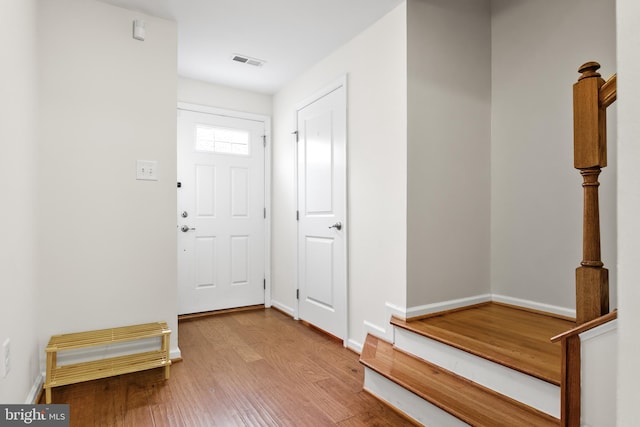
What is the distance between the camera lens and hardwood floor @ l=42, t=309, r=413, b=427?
5.85ft

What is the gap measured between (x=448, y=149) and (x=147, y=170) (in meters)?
2.04

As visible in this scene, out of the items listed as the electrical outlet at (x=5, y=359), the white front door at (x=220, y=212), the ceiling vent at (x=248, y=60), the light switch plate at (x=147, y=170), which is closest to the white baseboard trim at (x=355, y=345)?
the white front door at (x=220, y=212)

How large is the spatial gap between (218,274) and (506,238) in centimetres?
265

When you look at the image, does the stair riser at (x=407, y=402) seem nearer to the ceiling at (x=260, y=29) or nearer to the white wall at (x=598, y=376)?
the white wall at (x=598, y=376)

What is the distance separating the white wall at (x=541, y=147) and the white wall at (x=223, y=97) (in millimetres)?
2310

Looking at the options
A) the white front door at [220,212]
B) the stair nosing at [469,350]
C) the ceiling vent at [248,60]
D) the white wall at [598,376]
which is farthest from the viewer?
the white front door at [220,212]

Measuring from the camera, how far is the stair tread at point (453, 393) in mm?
1477

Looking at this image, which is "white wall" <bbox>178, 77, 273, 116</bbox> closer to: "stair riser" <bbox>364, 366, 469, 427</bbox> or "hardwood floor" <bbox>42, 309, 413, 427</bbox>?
"hardwood floor" <bbox>42, 309, 413, 427</bbox>

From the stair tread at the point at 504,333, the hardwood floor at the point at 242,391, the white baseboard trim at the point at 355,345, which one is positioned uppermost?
the stair tread at the point at 504,333

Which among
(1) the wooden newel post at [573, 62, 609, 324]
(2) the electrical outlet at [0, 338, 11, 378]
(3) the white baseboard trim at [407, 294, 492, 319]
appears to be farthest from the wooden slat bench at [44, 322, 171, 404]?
(1) the wooden newel post at [573, 62, 609, 324]

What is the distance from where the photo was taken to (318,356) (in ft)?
8.43

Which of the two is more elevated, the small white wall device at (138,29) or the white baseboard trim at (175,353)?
the small white wall device at (138,29)

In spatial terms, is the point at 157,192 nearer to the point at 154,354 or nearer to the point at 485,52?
the point at 154,354

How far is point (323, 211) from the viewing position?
307cm
